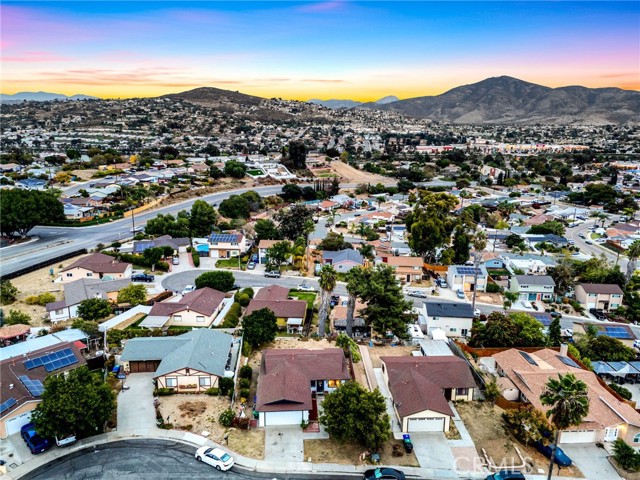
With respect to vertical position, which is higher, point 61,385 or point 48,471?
point 61,385

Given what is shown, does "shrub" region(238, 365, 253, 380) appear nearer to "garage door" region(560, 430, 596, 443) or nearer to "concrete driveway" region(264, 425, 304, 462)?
"concrete driveway" region(264, 425, 304, 462)

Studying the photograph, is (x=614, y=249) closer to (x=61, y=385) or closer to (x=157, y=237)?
(x=157, y=237)

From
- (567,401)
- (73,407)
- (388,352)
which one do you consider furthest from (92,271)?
(567,401)

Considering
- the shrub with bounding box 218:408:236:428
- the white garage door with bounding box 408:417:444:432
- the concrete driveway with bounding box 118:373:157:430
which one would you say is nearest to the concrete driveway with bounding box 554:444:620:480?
the white garage door with bounding box 408:417:444:432

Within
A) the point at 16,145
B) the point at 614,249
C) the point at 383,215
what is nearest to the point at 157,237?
the point at 383,215

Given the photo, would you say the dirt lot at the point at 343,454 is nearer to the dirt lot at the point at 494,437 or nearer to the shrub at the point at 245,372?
the dirt lot at the point at 494,437

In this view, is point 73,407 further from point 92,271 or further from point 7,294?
point 92,271
